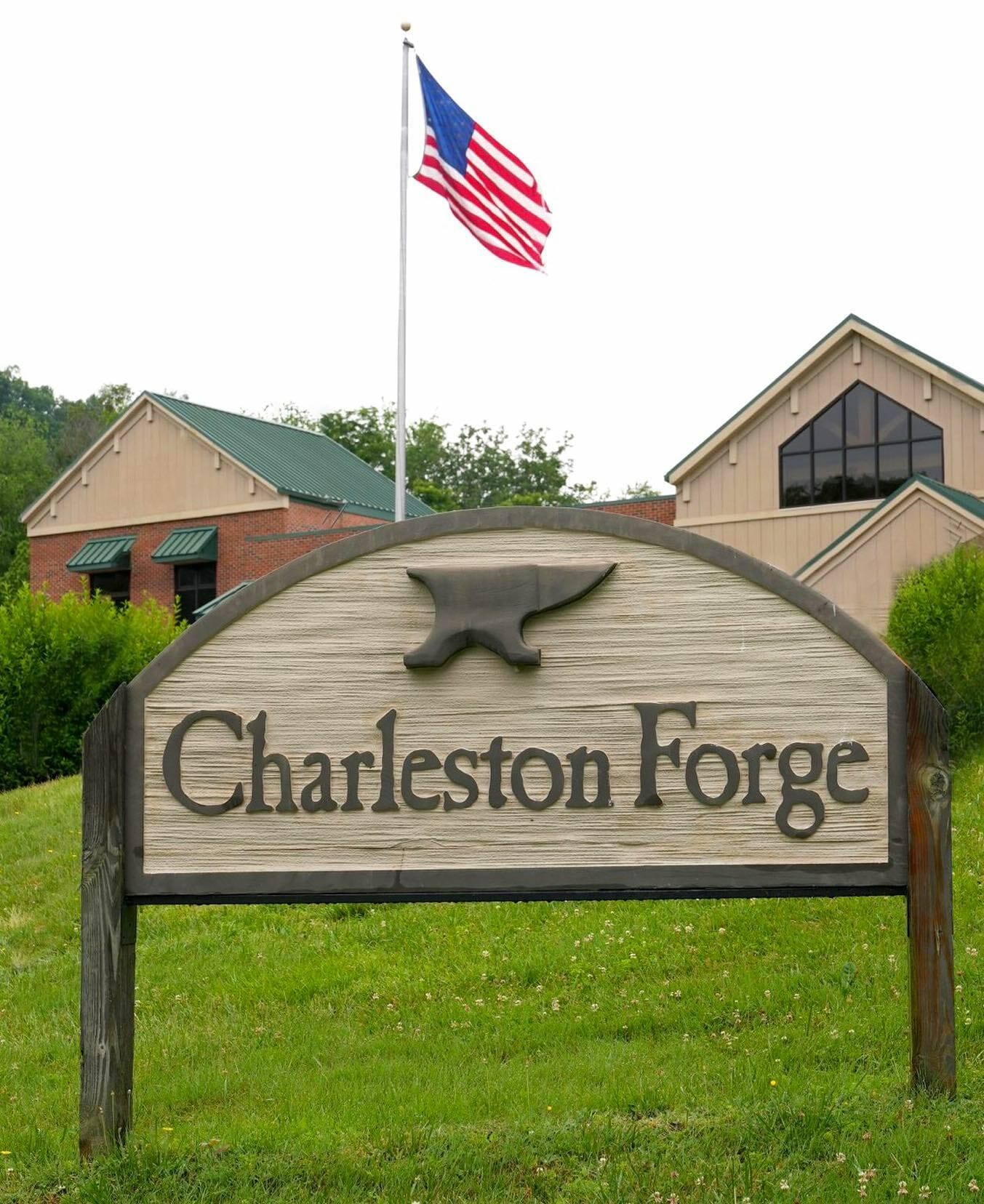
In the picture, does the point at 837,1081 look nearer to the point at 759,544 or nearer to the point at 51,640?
the point at 51,640

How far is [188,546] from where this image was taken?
31.9 metres

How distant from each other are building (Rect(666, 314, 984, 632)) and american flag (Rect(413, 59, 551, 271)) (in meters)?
8.98

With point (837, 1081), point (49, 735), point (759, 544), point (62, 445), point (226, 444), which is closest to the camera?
point (837, 1081)

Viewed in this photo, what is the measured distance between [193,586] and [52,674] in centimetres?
1225

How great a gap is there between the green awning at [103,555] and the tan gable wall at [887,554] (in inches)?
811

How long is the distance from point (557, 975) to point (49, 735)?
15.4 m

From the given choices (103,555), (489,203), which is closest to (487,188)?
(489,203)

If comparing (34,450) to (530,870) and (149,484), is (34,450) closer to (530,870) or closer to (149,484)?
(149,484)

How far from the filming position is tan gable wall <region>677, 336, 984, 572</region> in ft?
75.3

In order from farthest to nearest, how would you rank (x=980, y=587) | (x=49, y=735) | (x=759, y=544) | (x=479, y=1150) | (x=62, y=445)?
(x=62, y=445), (x=759, y=544), (x=49, y=735), (x=980, y=587), (x=479, y=1150)

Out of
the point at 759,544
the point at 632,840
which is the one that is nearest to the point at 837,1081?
the point at 632,840

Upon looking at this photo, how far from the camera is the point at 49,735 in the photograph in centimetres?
2072

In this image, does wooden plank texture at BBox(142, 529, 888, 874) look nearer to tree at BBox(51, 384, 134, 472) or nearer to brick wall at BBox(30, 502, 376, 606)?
brick wall at BBox(30, 502, 376, 606)

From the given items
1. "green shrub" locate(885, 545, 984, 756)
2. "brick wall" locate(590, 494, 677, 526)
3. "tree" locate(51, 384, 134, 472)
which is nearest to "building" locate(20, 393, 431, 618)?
"brick wall" locate(590, 494, 677, 526)
